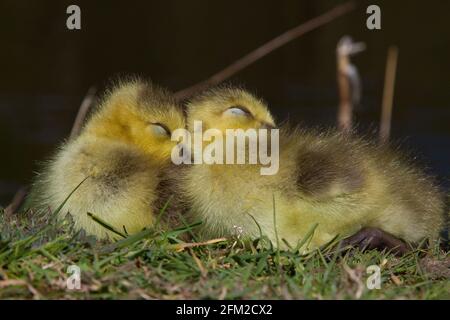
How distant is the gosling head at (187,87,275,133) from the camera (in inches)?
161

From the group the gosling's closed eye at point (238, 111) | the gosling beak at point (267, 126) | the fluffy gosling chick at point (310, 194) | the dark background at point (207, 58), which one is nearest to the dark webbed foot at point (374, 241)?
the fluffy gosling chick at point (310, 194)

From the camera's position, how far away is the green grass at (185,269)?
3.16 meters

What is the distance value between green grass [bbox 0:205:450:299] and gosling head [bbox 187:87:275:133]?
54cm

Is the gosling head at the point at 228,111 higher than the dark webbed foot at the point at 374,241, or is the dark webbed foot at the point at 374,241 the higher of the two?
the gosling head at the point at 228,111

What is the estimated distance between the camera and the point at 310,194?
3738 millimetres

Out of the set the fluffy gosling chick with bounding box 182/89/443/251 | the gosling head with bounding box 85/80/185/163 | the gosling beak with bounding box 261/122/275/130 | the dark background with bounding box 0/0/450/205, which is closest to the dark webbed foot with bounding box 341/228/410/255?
the fluffy gosling chick with bounding box 182/89/443/251

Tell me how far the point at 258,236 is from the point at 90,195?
25.2 inches

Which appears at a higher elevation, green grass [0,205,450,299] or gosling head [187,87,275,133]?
gosling head [187,87,275,133]

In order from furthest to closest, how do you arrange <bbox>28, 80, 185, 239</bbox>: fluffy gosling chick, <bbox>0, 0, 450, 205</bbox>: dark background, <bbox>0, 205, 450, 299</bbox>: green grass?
<bbox>0, 0, 450, 205</bbox>: dark background < <bbox>28, 80, 185, 239</bbox>: fluffy gosling chick < <bbox>0, 205, 450, 299</bbox>: green grass

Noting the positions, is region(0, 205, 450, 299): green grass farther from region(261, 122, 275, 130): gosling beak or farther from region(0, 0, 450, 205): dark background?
region(0, 0, 450, 205): dark background

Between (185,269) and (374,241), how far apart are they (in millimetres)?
770

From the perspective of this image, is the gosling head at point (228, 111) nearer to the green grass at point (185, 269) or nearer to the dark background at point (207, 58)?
the green grass at point (185, 269)

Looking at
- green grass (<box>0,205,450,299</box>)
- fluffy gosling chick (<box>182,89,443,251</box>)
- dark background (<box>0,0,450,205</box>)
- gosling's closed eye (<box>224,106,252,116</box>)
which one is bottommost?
green grass (<box>0,205,450,299</box>)
